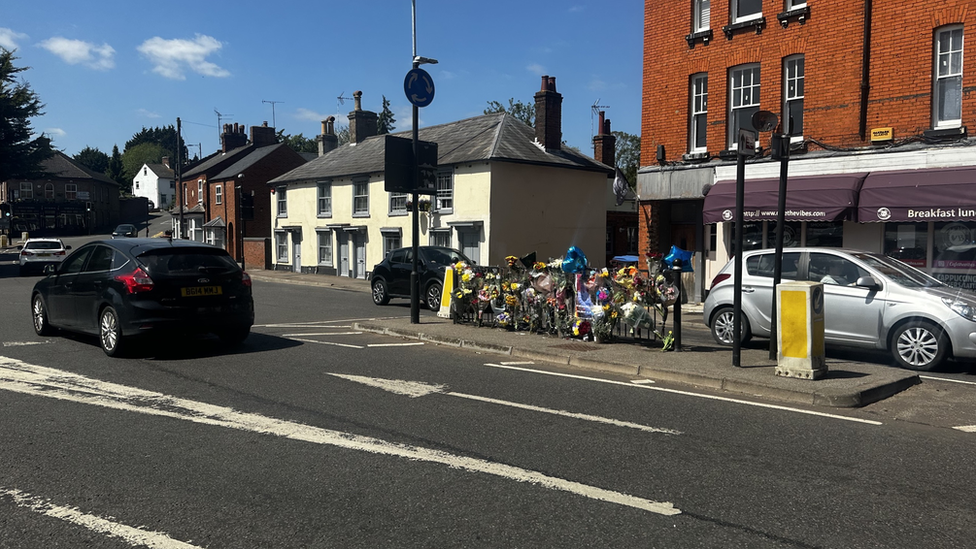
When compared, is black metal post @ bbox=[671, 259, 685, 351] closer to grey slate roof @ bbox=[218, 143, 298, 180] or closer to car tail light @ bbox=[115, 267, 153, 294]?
car tail light @ bbox=[115, 267, 153, 294]

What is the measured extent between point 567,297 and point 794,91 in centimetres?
1000

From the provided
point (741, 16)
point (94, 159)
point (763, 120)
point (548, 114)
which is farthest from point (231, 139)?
point (94, 159)

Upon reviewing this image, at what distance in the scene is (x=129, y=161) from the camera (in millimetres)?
Result: 125438

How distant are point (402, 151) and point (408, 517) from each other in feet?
29.3

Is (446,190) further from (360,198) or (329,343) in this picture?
(329,343)

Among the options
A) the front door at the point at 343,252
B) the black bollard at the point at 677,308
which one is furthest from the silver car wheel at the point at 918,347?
the front door at the point at 343,252

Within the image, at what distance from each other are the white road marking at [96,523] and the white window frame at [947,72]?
16.0 m

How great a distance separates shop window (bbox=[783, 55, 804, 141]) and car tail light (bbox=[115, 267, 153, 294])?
560 inches

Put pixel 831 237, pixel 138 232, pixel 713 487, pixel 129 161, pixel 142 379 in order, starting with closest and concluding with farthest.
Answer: pixel 713 487 < pixel 142 379 < pixel 831 237 < pixel 138 232 < pixel 129 161

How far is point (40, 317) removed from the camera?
1122 cm

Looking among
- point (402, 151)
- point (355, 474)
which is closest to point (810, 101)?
point (402, 151)

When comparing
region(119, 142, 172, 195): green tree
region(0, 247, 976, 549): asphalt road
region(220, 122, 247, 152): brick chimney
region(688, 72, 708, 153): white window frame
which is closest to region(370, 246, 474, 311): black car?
region(688, 72, 708, 153): white window frame

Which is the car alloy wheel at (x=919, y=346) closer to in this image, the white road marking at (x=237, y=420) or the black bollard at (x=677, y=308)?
the black bollard at (x=677, y=308)

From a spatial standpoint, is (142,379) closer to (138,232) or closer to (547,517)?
(547,517)
